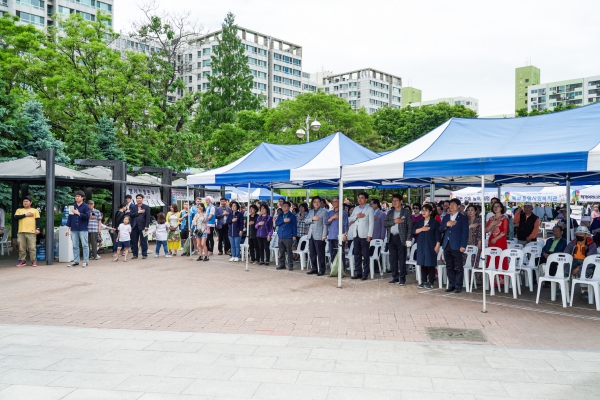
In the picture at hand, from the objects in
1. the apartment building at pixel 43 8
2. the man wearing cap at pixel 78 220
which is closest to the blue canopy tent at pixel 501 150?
the man wearing cap at pixel 78 220

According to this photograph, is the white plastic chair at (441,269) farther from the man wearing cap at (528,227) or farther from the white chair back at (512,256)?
the man wearing cap at (528,227)

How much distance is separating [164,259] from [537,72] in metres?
143

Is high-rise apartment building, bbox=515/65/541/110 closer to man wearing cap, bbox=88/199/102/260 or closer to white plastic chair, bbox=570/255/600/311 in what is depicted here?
man wearing cap, bbox=88/199/102/260

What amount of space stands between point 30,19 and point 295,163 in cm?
6034

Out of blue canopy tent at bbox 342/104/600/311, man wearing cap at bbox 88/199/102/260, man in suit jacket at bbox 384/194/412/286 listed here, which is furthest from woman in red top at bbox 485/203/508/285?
man wearing cap at bbox 88/199/102/260

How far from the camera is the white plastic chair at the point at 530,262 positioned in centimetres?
910

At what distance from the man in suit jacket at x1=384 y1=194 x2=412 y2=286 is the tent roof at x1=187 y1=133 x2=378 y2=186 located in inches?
55.9

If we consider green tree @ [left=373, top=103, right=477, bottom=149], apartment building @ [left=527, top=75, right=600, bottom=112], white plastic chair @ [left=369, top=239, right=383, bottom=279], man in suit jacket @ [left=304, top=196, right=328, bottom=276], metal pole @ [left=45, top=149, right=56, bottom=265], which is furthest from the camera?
apartment building @ [left=527, top=75, right=600, bottom=112]

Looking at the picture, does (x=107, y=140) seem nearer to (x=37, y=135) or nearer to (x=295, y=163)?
(x=37, y=135)

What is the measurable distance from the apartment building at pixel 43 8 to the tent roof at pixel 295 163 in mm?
49601

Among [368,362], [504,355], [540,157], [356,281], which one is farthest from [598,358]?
[356,281]

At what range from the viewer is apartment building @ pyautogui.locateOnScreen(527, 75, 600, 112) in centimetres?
10688

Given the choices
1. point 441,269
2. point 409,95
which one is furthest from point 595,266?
point 409,95

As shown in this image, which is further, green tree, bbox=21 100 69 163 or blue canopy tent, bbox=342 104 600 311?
green tree, bbox=21 100 69 163
